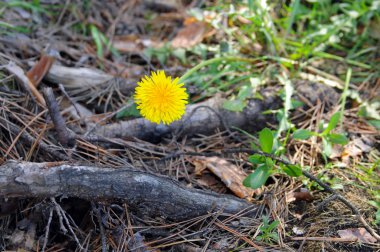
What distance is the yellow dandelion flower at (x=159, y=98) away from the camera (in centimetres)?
179

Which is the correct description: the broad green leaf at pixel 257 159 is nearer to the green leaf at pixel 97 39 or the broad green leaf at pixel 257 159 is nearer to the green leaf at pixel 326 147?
the green leaf at pixel 326 147

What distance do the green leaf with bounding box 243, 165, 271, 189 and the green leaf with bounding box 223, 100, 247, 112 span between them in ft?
1.62

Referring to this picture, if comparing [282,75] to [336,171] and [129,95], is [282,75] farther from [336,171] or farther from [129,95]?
[129,95]

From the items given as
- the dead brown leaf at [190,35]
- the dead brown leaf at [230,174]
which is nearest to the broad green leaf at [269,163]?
the dead brown leaf at [230,174]

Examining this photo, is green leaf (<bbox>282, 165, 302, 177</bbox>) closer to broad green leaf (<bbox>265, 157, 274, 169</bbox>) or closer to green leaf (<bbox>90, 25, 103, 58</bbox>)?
broad green leaf (<bbox>265, 157, 274, 169</bbox>)

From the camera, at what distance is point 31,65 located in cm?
237

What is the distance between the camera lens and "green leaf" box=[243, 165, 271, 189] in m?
1.78

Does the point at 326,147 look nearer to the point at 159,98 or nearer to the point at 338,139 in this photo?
the point at 338,139

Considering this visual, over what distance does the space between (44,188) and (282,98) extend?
53.8 inches

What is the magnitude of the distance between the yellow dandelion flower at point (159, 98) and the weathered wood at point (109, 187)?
28cm

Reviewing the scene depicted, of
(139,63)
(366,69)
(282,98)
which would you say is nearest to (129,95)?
(139,63)

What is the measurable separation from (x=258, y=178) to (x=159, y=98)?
574 mm

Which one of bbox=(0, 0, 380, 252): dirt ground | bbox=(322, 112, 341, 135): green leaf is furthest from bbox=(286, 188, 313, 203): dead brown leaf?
bbox=(322, 112, 341, 135): green leaf

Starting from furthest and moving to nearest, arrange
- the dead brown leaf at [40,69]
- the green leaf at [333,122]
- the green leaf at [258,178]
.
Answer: the dead brown leaf at [40,69]
the green leaf at [333,122]
the green leaf at [258,178]
